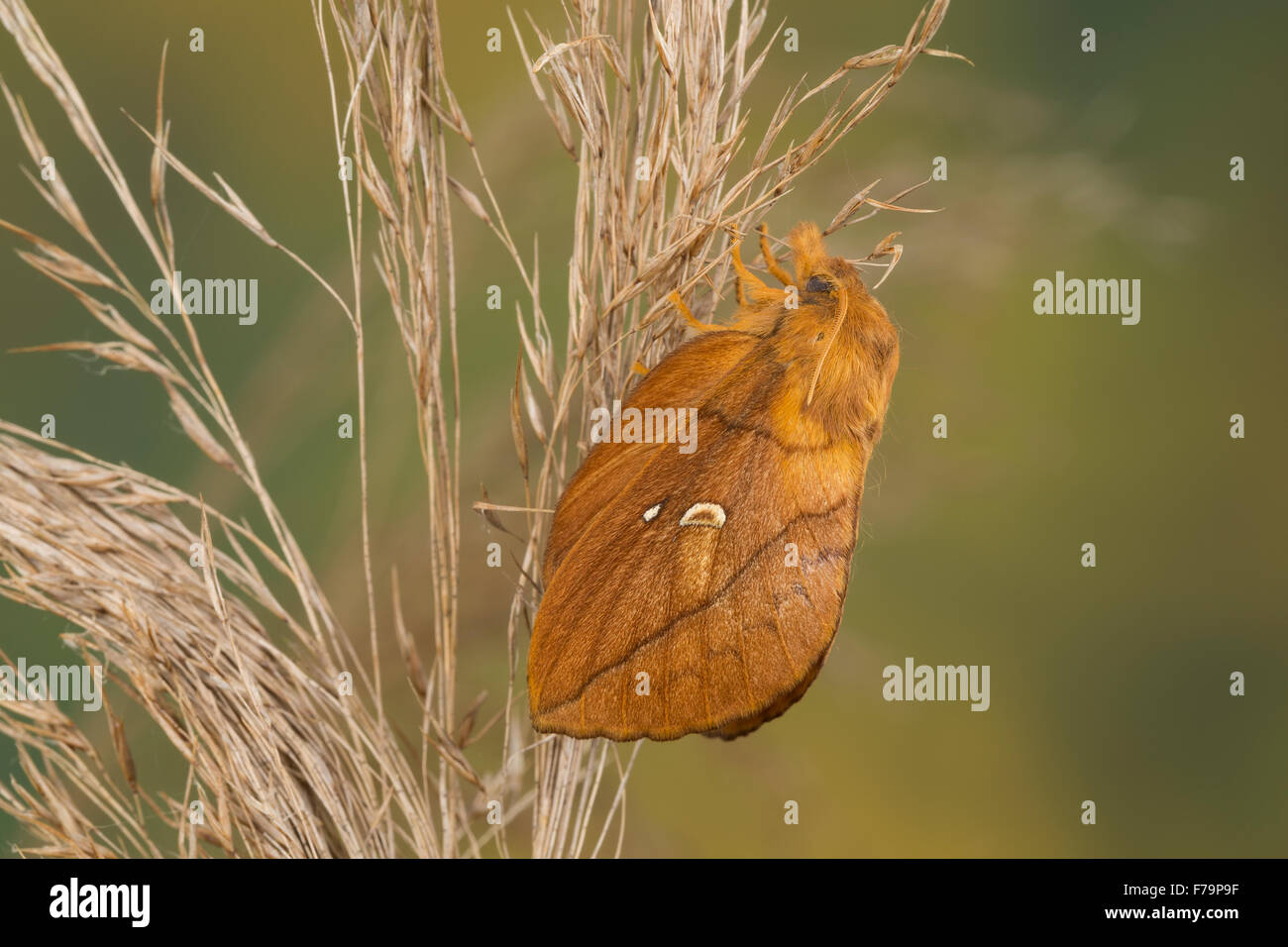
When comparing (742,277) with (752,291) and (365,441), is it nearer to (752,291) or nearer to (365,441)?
(752,291)

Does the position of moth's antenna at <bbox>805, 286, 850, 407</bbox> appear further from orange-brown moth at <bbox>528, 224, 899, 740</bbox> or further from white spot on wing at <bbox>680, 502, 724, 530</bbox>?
white spot on wing at <bbox>680, 502, 724, 530</bbox>

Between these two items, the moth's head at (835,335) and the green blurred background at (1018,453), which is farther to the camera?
the green blurred background at (1018,453)

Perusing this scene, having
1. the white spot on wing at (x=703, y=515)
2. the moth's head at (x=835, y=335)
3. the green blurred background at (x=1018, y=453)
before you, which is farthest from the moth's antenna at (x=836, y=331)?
the green blurred background at (x=1018, y=453)

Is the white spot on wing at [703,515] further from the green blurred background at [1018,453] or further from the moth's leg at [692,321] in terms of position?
the green blurred background at [1018,453]

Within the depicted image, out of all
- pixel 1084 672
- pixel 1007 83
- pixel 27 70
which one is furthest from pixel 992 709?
pixel 27 70

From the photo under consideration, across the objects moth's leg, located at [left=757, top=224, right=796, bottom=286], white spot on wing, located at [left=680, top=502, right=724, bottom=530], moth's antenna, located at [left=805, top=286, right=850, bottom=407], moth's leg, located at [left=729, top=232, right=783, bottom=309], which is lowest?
white spot on wing, located at [left=680, top=502, right=724, bottom=530]

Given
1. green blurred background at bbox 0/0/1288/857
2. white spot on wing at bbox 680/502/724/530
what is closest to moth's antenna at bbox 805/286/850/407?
white spot on wing at bbox 680/502/724/530

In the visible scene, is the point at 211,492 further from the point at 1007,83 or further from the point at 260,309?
the point at 1007,83
